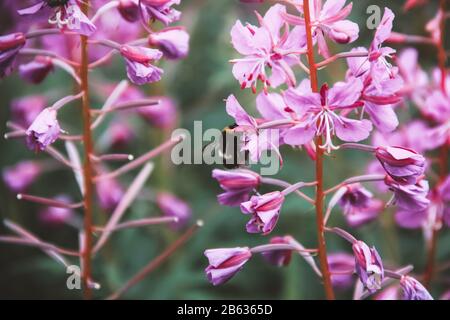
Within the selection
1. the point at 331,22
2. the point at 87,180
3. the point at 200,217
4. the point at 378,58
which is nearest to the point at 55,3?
the point at 87,180

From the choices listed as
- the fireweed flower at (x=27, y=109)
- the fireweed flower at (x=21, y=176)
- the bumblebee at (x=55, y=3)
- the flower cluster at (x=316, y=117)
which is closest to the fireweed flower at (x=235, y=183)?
the flower cluster at (x=316, y=117)

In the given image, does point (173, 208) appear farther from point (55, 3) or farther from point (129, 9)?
point (55, 3)

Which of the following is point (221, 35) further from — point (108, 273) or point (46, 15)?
point (46, 15)

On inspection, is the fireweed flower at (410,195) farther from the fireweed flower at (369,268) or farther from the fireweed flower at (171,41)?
the fireweed flower at (171,41)

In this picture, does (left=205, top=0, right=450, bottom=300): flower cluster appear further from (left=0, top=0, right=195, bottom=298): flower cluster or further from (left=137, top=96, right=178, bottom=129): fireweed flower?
(left=137, top=96, right=178, bottom=129): fireweed flower

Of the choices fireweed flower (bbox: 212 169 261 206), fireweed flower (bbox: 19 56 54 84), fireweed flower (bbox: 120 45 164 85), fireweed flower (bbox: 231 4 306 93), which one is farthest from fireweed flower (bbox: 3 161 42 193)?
fireweed flower (bbox: 231 4 306 93)
